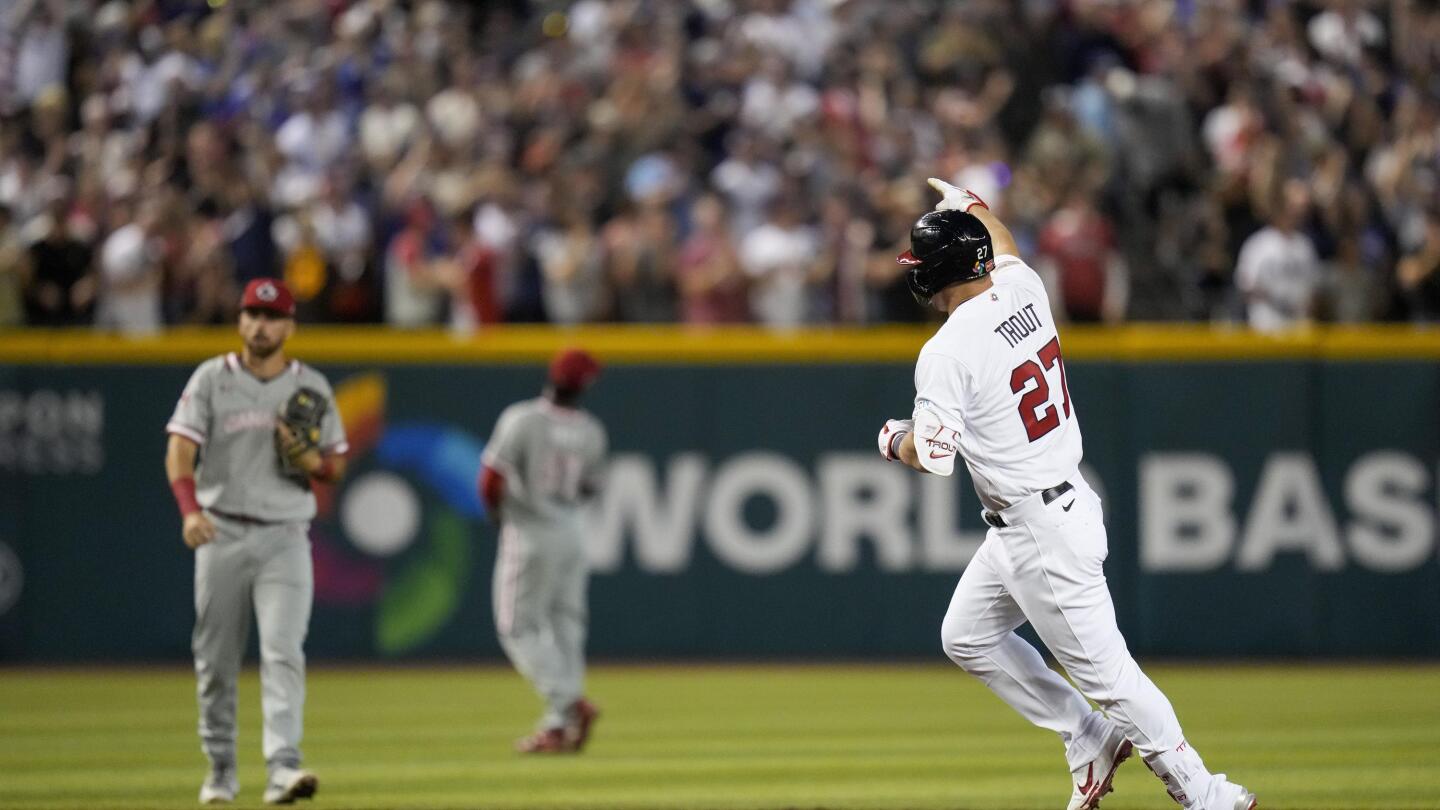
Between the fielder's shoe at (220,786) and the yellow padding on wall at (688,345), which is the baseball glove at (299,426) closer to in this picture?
the fielder's shoe at (220,786)

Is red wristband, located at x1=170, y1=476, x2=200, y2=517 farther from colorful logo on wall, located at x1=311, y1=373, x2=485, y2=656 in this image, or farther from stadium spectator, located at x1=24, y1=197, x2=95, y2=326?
stadium spectator, located at x1=24, y1=197, x2=95, y2=326

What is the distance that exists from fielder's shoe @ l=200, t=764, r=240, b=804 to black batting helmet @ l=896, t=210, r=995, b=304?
3.86m

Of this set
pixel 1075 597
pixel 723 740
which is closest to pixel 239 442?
pixel 723 740

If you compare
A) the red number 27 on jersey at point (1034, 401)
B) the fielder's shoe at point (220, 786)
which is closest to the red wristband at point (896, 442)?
the red number 27 on jersey at point (1034, 401)

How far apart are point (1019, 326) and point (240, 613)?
3.79 meters

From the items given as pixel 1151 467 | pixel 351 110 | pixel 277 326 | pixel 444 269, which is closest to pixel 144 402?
pixel 444 269

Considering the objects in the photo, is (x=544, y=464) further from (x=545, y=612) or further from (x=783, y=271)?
(x=783, y=271)

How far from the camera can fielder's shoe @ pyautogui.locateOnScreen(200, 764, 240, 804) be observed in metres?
8.62

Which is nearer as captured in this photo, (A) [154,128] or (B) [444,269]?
(B) [444,269]

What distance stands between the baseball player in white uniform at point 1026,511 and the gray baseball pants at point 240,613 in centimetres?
303

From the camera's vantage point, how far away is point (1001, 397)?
698cm

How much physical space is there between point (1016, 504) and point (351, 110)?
11.9m

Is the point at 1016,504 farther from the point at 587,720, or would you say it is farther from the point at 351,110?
the point at 351,110

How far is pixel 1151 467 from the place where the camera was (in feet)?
49.2
